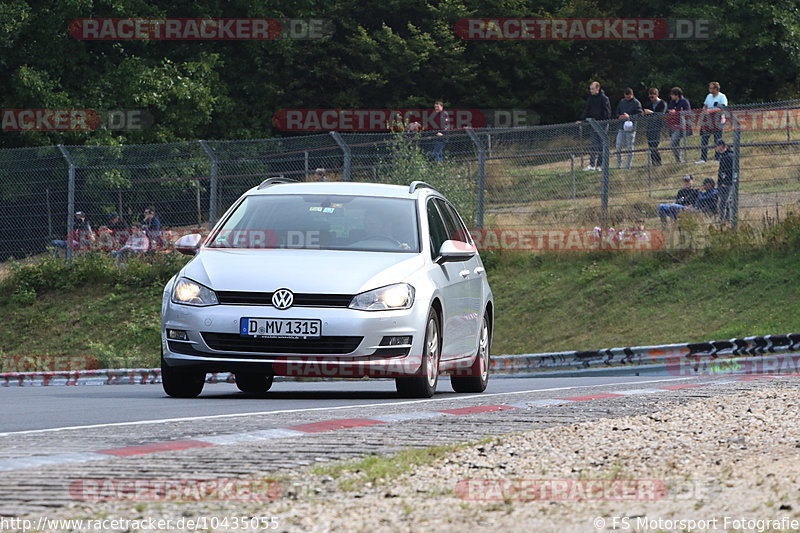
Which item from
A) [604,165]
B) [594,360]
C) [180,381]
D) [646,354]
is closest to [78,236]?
[604,165]

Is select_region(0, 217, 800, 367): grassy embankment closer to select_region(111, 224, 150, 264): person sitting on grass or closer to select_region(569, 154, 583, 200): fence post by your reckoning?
select_region(111, 224, 150, 264): person sitting on grass

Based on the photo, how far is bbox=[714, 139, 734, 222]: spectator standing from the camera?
74.4 ft

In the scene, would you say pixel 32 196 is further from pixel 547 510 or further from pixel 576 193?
pixel 547 510

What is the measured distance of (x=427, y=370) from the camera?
10430 millimetres

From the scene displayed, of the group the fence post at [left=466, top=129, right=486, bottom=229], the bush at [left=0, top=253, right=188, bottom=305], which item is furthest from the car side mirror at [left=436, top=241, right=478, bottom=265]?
the bush at [left=0, top=253, right=188, bottom=305]

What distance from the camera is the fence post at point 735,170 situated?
22.6 meters

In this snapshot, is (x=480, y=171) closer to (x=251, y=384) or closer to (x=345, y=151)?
(x=345, y=151)

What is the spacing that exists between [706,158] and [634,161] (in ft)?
4.58

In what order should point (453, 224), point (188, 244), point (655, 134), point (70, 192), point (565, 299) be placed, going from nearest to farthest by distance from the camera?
point (188, 244) → point (453, 224) → point (565, 299) → point (655, 134) → point (70, 192)

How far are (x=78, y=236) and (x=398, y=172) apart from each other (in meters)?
6.37
